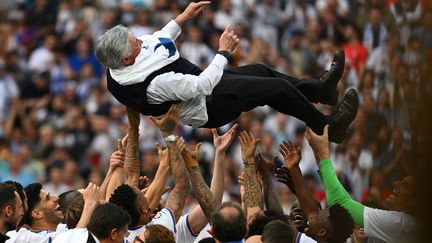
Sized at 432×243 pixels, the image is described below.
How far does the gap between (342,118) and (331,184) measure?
3.14 feet

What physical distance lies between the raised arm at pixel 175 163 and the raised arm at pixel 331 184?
2.68ft

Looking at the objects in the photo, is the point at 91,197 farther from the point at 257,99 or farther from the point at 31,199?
the point at 257,99

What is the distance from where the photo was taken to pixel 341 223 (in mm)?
5711

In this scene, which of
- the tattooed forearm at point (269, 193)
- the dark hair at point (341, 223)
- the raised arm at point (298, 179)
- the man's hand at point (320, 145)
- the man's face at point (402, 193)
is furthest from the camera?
the tattooed forearm at point (269, 193)

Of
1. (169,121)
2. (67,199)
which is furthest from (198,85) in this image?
(67,199)

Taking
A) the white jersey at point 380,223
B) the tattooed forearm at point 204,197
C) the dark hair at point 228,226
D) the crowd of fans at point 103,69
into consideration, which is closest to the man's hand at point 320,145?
the white jersey at point 380,223

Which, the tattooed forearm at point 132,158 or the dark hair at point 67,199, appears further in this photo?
the tattooed forearm at point 132,158

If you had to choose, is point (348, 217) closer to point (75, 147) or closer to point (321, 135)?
point (321, 135)

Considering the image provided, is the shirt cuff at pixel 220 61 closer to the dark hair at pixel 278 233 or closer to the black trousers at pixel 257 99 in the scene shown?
the black trousers at pixel 257 99

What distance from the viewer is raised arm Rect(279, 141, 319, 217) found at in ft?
20.8

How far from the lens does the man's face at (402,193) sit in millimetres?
3055

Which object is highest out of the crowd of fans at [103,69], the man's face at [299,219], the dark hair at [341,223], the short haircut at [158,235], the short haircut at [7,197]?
the short haircut at [158,235]

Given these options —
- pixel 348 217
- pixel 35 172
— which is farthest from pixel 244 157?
pixel 35 172

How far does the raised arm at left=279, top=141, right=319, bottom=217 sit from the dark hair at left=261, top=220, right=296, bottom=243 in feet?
2.57
